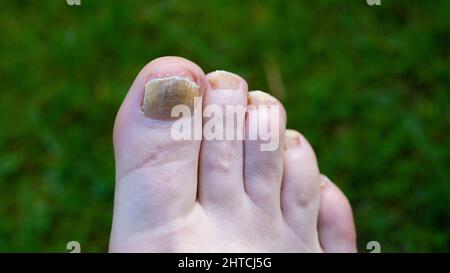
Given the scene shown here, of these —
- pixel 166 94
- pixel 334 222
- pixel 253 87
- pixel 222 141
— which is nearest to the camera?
pixel 166 94

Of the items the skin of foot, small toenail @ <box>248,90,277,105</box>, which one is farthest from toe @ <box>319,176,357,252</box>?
small toenail @ <box>248,90,277,105</box>

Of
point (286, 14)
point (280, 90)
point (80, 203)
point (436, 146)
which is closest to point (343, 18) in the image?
point (286, 14)

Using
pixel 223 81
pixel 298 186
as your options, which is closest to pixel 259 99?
pixel 223 81

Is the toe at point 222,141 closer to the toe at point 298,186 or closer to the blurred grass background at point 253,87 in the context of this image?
the toe at point 298,186

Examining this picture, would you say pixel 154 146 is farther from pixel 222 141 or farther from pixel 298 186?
pixel 298 186

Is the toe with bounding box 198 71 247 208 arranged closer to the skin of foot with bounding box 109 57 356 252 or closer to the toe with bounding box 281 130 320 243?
the skin of foot with bounding box 109 57 356 252

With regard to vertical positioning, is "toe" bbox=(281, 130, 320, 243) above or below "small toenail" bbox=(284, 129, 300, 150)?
below

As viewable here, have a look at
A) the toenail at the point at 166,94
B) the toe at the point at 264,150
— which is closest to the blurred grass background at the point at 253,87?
the toe at the point at 264,150
